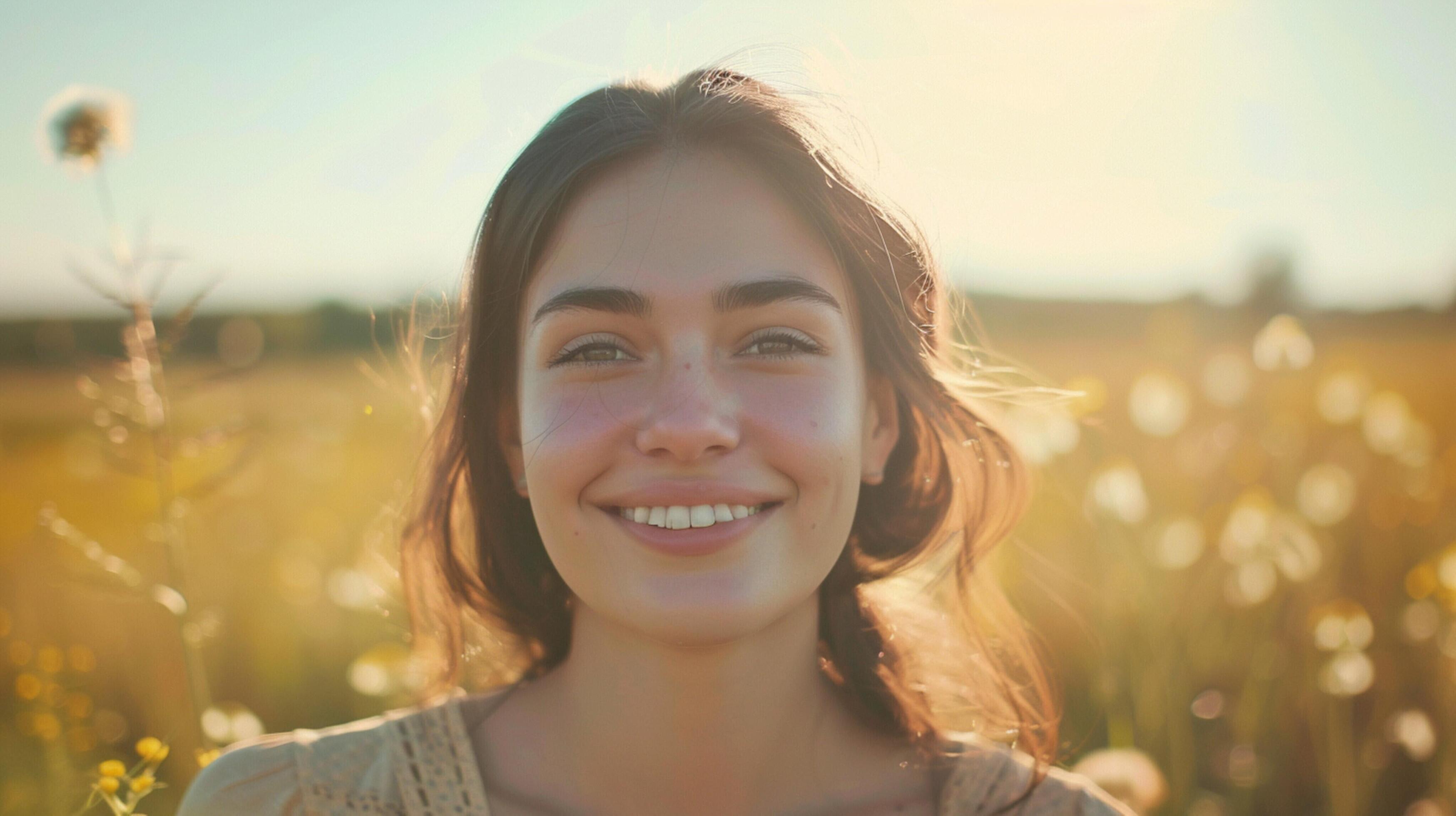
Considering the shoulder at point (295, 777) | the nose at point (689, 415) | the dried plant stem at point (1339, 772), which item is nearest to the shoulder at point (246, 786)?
the shoulder at point (295, 777)

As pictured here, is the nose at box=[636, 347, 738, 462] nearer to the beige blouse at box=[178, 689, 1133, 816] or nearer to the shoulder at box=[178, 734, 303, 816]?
the beige blouse at box=[178, 689, 1133, 816]

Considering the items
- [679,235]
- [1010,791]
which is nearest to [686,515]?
[679,235]

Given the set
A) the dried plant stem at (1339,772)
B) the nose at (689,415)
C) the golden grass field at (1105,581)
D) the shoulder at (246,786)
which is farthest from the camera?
the dried plant stem at (1339,772)

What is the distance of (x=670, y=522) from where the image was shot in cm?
173

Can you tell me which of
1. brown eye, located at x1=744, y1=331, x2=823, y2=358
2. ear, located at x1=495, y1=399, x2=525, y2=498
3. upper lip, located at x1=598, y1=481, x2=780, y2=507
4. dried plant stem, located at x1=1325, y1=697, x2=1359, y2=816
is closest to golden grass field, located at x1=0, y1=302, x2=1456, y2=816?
dried plant stem, located at x1=1325, y1=697, x2=1359, y2=816

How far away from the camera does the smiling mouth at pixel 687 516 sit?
1.73m

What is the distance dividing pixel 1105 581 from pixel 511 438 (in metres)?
2.35

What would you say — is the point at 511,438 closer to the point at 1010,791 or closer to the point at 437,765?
the point at 437,765

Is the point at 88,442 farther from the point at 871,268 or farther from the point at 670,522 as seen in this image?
the point at 871,268

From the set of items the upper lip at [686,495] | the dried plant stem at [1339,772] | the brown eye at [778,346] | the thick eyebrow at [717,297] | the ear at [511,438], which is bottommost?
the dried plant stem at [1339,772]

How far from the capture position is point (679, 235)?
179 centimetres

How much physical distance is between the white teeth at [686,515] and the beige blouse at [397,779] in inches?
27.8

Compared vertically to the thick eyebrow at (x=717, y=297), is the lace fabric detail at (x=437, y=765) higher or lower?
lower

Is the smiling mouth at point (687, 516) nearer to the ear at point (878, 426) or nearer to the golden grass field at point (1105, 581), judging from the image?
the ear at point (878, 426)
